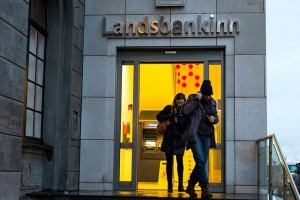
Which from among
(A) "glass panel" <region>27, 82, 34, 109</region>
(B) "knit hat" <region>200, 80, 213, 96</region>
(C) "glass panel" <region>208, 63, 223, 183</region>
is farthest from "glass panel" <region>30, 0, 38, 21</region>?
(C) "glass panel" <region>208, 63, 223, 183</region>

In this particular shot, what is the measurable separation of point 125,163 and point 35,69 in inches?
119

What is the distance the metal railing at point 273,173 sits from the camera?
8.96 meters

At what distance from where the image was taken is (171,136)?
37.4ft

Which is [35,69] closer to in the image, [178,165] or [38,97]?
[38,97]

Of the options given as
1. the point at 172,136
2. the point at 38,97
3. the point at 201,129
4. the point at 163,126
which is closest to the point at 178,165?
the point at 172,136

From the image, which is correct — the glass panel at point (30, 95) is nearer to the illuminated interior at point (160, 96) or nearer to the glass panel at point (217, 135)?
the illuminated interior at point (160, 96)

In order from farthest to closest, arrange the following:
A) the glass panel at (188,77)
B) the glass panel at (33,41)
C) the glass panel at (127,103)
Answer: the glass panel at (188,77) < the glass panel at (127,103) < the glass panel at (33,41)

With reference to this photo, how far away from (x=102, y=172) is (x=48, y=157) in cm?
164

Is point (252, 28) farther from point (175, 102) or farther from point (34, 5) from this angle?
point (34, 5)

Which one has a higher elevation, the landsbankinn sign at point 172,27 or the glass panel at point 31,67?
the landsbankinn sign at point 172,27

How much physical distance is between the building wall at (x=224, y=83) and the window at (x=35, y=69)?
1.48 meters

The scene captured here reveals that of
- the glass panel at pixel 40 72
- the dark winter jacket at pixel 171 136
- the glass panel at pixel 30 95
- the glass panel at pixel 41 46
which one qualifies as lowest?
the dark winter jacket at pixel 171 136

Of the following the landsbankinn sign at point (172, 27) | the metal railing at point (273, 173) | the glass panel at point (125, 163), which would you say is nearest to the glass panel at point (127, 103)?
the glass panel at point (125, 163)

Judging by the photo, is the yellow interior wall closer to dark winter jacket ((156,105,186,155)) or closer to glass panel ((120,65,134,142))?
glass panel ((120,65,134,142))
